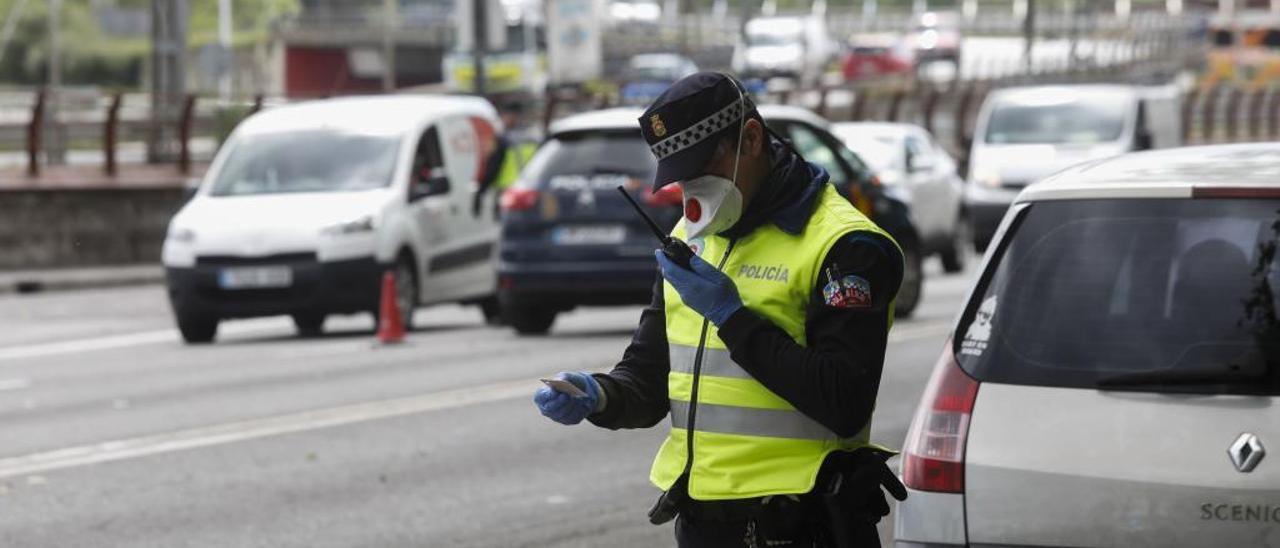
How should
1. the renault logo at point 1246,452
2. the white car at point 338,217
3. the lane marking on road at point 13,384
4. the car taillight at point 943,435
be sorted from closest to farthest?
the renault logo at point 1246,452
the car taillight at point 943,435
the lane marking on road at point 13,384
the white car at point 338,217

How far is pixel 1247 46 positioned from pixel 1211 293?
10657 cm

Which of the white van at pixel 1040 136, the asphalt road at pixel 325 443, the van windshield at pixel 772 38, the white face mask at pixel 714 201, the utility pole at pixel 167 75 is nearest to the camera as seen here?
the white face mask at pixel 714 201

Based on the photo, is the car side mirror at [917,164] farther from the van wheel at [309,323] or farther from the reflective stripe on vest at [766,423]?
the reflective stripe on vest at [766,423]

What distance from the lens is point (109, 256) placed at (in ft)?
92.6

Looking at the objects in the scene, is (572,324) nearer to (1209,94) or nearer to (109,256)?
(109,256)

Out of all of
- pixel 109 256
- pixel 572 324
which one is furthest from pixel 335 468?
pixel 109 256

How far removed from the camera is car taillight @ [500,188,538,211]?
685 inches

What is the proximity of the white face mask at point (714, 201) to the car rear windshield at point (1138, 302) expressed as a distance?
1.21 m

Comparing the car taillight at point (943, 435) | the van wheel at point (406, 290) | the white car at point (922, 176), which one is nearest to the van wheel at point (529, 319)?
the van wheel at point (406, 290)

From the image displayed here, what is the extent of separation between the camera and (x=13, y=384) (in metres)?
15.5

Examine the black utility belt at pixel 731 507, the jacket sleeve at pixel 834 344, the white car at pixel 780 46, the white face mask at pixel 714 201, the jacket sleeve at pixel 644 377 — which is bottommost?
the white car at pixel 780 46

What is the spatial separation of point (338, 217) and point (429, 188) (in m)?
0.97

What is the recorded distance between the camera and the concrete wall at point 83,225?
27250mm

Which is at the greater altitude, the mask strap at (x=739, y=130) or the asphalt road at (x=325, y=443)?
the mask strap at (x=739, y=130)
